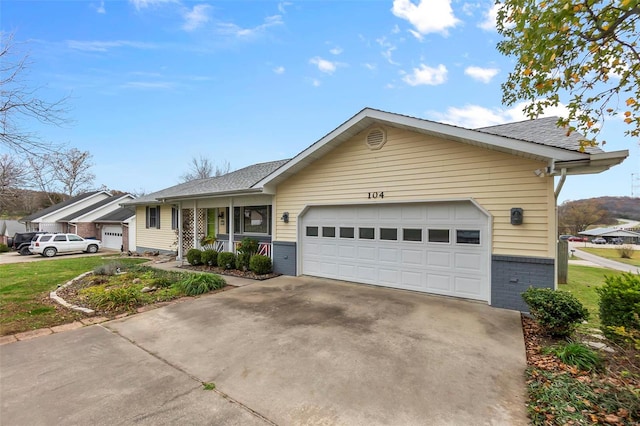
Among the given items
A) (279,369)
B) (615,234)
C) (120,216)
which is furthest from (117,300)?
(615,234)

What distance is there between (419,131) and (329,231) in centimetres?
397

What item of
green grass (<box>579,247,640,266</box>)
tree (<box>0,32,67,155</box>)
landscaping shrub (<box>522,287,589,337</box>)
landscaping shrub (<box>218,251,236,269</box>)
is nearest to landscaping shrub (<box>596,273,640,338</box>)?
landscaping shrub (<box>522,287,589,337</box>)

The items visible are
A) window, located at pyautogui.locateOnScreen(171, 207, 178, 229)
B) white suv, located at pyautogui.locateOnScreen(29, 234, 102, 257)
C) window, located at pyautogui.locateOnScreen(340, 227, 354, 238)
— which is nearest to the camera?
window, located at pyautogui.locateOnScreen(340, 227, 354, 238)

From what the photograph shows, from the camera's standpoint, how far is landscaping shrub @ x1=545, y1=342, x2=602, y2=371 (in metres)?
3.63

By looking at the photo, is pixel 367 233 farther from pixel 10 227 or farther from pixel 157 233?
pixel 10 227

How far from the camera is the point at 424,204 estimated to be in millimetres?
7395

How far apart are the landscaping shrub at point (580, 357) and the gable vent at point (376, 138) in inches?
224

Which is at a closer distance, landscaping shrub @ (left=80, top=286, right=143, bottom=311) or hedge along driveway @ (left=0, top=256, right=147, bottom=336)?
hedge along driveway @ (left=0, top=256, right=147, bottom=336)

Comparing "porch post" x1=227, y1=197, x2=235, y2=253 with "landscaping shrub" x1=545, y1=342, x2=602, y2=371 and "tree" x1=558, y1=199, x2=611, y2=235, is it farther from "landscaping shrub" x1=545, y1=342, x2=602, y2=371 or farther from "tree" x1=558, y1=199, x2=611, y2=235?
"tree" x1=558, y1=199, x2=611, y2=235

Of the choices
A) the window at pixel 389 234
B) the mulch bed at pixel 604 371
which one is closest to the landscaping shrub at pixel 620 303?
the mulch bed at pixel 604 371

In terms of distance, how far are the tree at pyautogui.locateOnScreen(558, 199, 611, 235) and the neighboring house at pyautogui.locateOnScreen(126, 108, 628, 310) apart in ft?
219

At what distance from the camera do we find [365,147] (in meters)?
8.19

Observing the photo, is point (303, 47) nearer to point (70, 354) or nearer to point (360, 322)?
point (360, 322)

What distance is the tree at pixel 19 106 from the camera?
5023 millimetres
